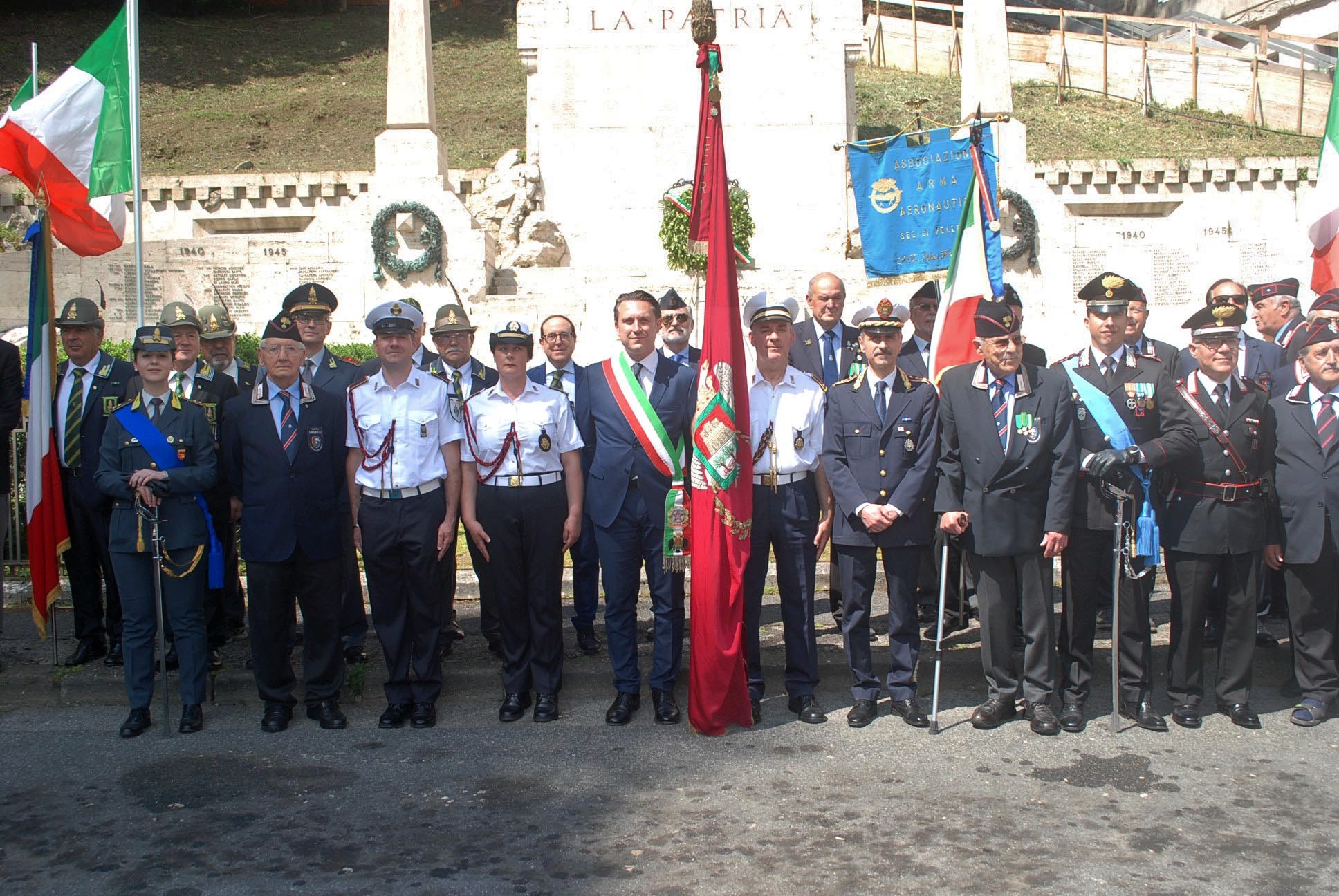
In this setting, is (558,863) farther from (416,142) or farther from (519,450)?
(416,142)

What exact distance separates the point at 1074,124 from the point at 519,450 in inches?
1040

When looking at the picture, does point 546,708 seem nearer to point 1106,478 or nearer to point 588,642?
point 588,642

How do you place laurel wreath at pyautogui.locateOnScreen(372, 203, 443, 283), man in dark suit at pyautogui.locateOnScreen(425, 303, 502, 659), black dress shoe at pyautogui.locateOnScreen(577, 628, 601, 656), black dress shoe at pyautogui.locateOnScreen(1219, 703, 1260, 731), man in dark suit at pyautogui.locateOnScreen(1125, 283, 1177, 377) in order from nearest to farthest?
black dress shoe at pyautogui.locateOnScreen(1219, 703, 1260, 731)
man in dark suit at pyautogui.locateOnScreen(425, 303, 502, 659)
man in dark suit at pyautogui.locateOnScreen(1125, 283, 1177, 377)
black dress shoe at pyautogui.locateOnScreen(577, 628, 601, 656)
laurel wreath at pyautogui.locateOnScreen(372, 203, 443, 283)

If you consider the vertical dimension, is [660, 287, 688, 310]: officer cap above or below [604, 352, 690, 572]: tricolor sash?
above

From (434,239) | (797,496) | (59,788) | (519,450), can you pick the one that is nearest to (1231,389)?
(797,496)

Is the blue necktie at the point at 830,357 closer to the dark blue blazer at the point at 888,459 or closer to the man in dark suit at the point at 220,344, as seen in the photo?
the dark blue blazer at the point at 888,459

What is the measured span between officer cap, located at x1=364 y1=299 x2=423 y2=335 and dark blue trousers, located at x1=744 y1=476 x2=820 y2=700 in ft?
6.23

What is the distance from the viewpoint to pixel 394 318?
18.1ft

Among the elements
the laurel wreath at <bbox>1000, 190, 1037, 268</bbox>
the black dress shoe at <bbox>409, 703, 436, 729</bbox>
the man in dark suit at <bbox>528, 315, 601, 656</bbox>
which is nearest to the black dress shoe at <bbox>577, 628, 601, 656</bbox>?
the man in dark suit at <bbox>528, 315, 601, 656</bbox>

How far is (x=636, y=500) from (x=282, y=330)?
76.7 inches

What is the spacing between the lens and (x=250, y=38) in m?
40.6

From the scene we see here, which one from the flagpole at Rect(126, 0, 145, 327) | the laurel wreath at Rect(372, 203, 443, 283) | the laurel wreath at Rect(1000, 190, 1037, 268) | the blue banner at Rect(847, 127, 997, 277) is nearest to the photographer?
the blue banner at Rect(847, 127, 997, 277)

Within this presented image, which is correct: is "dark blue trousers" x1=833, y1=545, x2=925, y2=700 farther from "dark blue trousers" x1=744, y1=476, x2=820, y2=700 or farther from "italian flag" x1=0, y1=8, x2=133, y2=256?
"italian flag" x1=0, y1=8, x2=133, y2=256

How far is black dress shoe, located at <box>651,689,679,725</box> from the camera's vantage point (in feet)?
18.0
